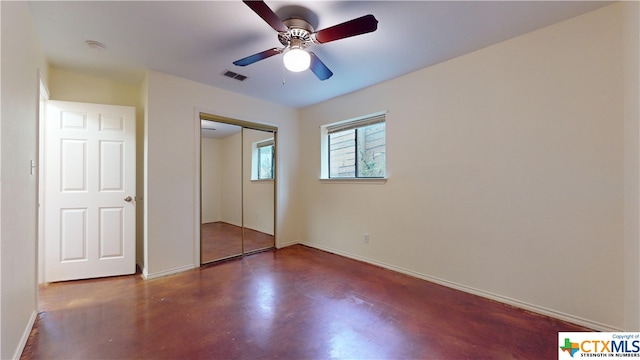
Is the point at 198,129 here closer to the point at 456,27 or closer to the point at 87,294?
the point at 87,294

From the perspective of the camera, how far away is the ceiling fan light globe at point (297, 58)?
6.40ft

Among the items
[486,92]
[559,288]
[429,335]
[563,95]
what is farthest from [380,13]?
[559,288]

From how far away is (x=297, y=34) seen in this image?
77.4 inches

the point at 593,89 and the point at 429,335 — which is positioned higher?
the point at 593,89

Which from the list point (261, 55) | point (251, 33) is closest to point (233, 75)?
point (251, 33)

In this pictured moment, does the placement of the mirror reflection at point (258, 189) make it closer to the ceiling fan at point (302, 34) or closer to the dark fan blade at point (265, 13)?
the ceiling fan at point (302, 34)

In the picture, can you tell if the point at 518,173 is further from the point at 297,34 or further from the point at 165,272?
the point at 165,272

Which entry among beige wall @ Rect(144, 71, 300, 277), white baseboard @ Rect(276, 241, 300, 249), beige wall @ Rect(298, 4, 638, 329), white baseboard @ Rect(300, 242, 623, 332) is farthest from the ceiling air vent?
white baseboard @ Rect(300, 242, 623, 332)

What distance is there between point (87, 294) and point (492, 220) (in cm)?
410

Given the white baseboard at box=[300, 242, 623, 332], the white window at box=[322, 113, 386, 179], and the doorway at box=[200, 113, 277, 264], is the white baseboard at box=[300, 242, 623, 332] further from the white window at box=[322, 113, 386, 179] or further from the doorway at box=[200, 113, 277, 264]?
the doorway at box=[200, 113, 277, 264]

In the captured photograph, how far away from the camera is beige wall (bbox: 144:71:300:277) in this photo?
294 centimetres

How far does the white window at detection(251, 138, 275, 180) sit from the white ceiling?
1260 millimetres

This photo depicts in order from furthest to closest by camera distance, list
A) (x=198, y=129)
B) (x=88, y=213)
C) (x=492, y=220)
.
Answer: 1. (x=198, y=129)
2. (x=88, y=213)
3. (x=492, y=220)

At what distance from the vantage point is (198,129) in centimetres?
327
